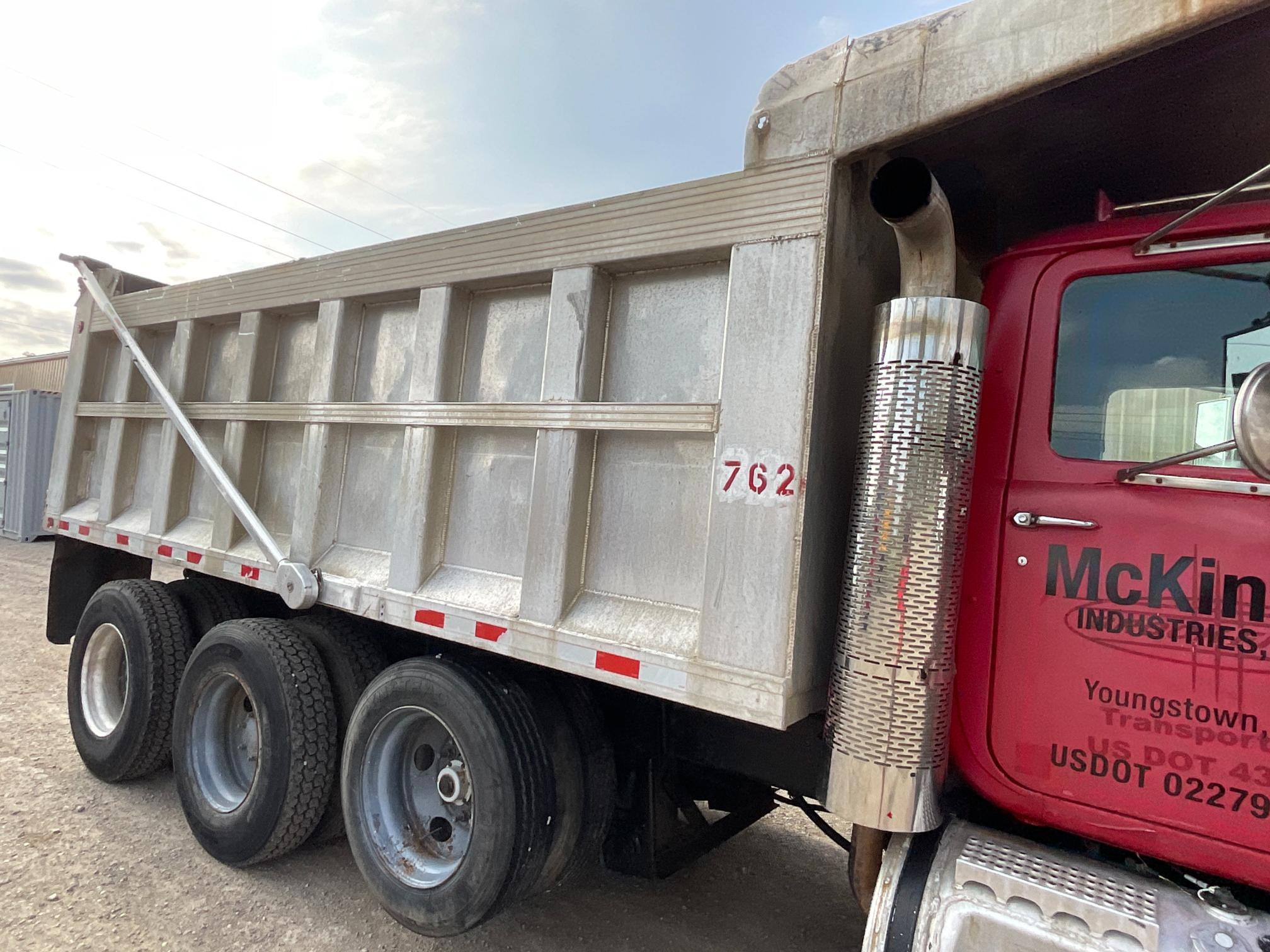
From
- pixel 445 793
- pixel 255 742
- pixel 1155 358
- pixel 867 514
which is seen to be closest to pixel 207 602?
pixel 255 742

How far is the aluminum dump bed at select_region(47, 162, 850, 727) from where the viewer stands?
7.09 feet

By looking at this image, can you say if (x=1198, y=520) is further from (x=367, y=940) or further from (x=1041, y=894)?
(x=367, y=940)

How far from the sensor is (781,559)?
210 cm

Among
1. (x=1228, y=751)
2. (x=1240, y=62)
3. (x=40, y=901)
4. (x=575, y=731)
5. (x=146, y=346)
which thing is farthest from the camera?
(x=146, y=346)

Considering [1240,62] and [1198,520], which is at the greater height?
[1240,62]

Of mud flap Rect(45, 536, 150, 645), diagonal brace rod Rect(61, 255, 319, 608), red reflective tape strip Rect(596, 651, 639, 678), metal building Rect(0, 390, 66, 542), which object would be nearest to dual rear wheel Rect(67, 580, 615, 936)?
diagonal brace rod Rect(61, 255, 319, 608)

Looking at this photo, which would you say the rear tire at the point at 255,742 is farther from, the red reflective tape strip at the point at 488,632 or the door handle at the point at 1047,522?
the door handle at the point at 1047,522

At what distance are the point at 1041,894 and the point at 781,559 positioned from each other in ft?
3.15

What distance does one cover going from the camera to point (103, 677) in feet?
15.0

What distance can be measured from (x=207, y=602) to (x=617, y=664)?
9.74 feet

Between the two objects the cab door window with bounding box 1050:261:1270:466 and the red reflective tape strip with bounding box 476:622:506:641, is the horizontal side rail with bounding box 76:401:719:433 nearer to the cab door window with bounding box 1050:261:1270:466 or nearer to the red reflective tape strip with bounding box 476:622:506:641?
the red reflective tape strip with bounding box 476:622:506:641

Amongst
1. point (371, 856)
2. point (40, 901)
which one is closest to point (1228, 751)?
point (371, 856)

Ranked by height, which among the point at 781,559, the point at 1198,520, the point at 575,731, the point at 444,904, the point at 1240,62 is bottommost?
the point at 444,904

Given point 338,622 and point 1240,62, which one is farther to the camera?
point 338,622
